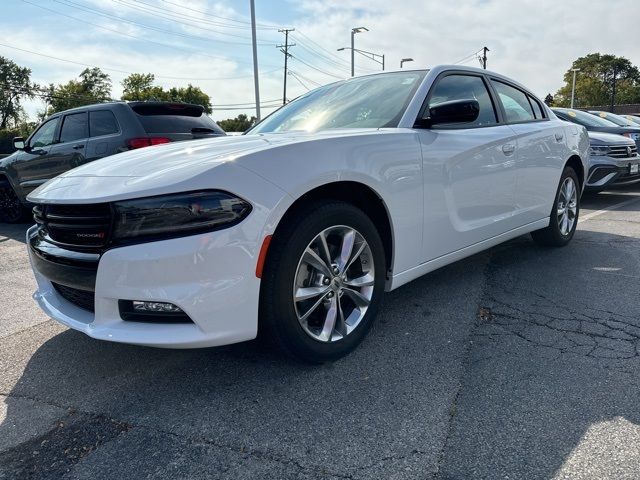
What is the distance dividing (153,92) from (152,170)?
74.0m

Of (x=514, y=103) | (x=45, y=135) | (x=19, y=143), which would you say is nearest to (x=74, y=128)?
(x=45, y=135)

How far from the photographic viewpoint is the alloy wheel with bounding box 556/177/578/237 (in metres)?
4.93

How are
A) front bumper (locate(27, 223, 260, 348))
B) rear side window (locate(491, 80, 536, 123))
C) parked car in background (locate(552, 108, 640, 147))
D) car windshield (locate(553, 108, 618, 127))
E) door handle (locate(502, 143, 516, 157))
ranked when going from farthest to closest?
car windshield (locate(553, 108, 618, 127)), parked car in background (locate(552, 108, 640, 147)), rear side window (locate(491, 80, 536, 123)), door handle (locate(502, 143, 516, 157)), front bumper (locate(27, 223, 260, 348))

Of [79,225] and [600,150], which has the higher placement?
[600,150]

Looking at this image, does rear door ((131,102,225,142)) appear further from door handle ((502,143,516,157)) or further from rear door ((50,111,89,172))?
door handle ((502,143,516,157))

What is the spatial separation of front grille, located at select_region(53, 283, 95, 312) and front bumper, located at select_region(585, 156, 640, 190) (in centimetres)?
787

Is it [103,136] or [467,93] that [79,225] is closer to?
[467,93]

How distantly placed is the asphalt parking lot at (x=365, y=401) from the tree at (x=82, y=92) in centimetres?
6223

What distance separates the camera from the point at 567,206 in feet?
16.6

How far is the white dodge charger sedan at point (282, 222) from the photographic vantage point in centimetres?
215

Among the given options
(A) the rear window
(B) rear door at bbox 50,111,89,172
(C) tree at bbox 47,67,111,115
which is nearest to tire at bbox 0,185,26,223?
(B) rear door at bbox 50,111,89,172

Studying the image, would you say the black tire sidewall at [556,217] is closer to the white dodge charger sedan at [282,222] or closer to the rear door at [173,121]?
the white dodge charger sedan at [282,222]

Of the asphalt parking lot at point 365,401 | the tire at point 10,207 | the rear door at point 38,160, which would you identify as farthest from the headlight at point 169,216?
the tire at point 10,207

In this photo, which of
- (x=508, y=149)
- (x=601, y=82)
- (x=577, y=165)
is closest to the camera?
(x=508, y=149)
